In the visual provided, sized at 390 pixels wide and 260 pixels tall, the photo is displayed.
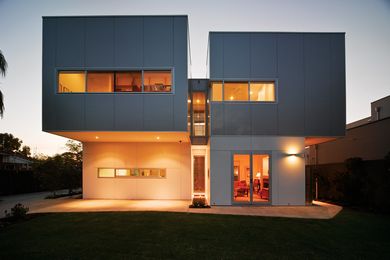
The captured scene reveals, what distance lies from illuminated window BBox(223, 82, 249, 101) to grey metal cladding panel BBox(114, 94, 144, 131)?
13.0 feet

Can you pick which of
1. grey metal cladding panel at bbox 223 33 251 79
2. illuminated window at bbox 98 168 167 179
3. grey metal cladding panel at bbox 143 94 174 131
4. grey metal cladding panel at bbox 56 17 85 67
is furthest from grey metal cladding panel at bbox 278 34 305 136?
grey metal cladding panel at bbox 56 17 85 67

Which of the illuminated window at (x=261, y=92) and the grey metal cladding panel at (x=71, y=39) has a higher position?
the grey metal cladding panel at (x=71, y=39)

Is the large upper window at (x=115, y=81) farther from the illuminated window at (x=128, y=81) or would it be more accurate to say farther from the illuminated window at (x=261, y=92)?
the illuminated window at (x=261, y=92)

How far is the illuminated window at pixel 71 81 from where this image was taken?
10.3m

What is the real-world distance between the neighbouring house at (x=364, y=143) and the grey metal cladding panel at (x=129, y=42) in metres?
10.7

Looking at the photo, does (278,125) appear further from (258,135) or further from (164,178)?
(164,178)

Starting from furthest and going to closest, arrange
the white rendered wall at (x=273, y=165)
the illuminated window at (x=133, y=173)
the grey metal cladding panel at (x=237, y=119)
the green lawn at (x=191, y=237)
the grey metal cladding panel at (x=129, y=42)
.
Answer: the illuminated window at (x=133, y=173) → the grey metal cladding panel at (x=237, y=119) → the white rendered wall at (x=273, y=165) → the grey metal cladding panel at (x=129, y=42) → the green lawn at (x=191, y=237)

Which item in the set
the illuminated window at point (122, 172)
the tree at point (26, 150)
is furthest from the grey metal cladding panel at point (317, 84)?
the tree at point (26, 150)

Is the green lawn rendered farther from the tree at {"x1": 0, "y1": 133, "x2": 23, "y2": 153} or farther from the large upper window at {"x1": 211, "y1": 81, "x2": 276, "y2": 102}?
the tree at {"x1": 0, "y1": 133, "x2": 23, "y2": 153}

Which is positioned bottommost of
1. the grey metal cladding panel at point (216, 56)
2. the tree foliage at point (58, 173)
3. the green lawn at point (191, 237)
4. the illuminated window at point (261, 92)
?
the green lawn at point (191, 237)

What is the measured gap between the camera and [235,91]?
36.2 ft

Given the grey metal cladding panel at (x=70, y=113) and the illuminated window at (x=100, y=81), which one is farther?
the illuminated window at (x=100, y=81)

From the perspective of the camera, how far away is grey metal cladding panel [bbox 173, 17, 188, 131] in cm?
1005

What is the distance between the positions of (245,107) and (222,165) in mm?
2911
